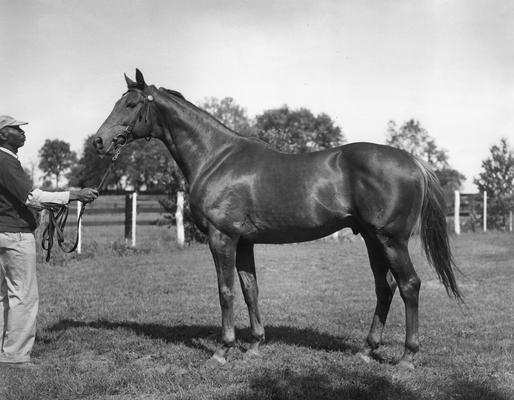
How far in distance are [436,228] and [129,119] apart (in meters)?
3.57

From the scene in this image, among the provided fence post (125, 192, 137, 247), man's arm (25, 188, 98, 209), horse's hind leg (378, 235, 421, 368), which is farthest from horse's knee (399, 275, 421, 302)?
fence post (125, 192, 137, 247)

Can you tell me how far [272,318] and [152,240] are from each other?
32.9 ft

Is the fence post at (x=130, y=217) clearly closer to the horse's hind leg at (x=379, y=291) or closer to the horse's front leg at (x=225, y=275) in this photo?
the horse's front leg at (x=225, y=275)

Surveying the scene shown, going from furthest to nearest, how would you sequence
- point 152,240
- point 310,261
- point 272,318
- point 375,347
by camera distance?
point 152,240, point 310,261, point 272,318, point 375,347

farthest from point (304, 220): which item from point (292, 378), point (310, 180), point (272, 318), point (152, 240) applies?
point (152, 240)

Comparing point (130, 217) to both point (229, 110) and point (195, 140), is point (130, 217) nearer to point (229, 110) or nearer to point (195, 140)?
point (195, 140)

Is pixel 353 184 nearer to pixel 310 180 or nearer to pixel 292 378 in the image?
pixel 310 180

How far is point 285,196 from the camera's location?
511cm

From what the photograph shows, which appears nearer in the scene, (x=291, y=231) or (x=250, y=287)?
(x=291, y=231)

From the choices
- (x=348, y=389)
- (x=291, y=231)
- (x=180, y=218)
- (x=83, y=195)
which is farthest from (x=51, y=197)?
(x=180, y=218)

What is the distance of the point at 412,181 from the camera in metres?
4.89

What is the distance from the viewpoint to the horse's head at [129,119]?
5.35m

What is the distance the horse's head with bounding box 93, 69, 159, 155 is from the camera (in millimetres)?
5348

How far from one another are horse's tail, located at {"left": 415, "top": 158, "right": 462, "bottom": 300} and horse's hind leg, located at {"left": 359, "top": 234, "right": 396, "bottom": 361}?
0.51 meters
